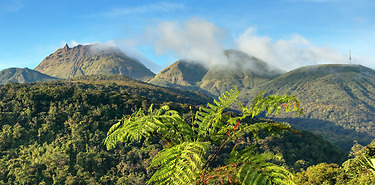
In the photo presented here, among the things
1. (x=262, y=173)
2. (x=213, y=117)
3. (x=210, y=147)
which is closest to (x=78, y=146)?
(x=213, y=117)

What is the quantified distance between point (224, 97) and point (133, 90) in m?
172

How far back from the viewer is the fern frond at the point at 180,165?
261cm

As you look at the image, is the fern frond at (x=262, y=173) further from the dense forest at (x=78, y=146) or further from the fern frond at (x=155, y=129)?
the dense forest at (x=78, y=146)

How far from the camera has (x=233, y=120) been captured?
10.7 ft

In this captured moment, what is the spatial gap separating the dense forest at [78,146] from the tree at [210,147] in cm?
3642

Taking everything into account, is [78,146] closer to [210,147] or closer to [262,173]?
[210,147]

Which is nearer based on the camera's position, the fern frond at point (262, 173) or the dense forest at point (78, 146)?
the fern frond at point (262, 173)

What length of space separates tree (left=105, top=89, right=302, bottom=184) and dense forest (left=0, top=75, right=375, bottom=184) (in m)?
36.4

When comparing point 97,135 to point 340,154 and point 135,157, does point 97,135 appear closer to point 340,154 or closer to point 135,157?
point 135,157

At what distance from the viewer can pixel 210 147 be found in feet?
10.3

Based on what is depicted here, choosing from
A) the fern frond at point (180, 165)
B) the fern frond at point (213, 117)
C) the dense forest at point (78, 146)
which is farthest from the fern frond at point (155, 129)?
the dense forest at point (78, 146)

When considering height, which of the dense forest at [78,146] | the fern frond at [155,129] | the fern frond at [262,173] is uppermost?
the fern frond at [155,129]

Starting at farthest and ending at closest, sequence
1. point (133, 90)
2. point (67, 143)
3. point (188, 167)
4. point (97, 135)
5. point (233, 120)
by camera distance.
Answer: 1. point (133, 90)
2. point (97, 135)
3. point (67, 143)
4. point (233, 120)
5. point (188, 167)

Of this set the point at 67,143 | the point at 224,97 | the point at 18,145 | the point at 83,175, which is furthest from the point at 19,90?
the point at 224,97
